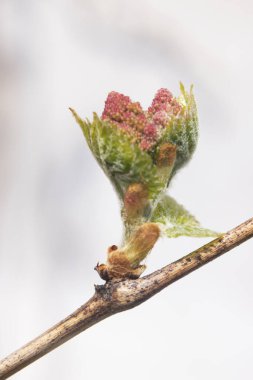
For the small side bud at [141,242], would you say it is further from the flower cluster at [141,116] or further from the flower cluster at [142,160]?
the flower cluster at [141,116]

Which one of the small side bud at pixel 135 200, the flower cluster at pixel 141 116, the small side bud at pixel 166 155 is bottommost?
the small side bud at pixel 135 200

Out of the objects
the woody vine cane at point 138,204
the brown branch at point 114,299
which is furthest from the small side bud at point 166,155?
the brown branch at point 114,299

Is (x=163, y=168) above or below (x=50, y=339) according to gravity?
above

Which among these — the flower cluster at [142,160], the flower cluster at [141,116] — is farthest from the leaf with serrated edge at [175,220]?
the flower cluster at [141,116]

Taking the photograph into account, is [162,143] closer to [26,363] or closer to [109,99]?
[109,99]

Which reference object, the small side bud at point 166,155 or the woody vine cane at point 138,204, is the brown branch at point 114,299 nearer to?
the woody vine cane at point 138,204

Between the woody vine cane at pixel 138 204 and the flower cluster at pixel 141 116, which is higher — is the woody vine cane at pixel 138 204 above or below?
below

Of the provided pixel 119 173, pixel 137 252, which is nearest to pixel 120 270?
pixel 137 252
